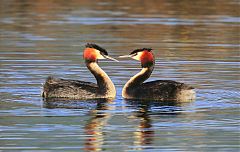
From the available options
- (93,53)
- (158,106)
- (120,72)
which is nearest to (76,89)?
(93,53)

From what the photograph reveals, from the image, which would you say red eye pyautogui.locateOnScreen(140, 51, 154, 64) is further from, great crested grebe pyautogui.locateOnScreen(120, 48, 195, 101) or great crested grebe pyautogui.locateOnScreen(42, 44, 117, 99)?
great crested grebe pyautogui.locateOnScreen(42, 44, 117, 99)

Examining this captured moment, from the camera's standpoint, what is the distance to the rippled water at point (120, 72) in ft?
40.6

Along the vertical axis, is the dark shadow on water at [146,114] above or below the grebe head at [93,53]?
below

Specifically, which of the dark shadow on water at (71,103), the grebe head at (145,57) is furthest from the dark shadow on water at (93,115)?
the grebe head at (145,57)

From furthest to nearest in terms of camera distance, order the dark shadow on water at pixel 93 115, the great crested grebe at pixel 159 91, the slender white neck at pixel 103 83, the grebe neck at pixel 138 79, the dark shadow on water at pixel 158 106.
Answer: the grebe neck at pixel 138 79 < the slender white neck at pixel 103 83 < the great crested grebe at pixel 159 91 < the dark shadow on water at pixel 158 106 < the dark shadow on water at pixel 93 115

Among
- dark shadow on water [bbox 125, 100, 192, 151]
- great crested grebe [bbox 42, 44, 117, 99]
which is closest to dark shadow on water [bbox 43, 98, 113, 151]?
great crested grebe [bbox 42, 44, 117, 99]

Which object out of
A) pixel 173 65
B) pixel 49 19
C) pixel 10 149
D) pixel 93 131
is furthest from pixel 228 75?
pixel 49 19

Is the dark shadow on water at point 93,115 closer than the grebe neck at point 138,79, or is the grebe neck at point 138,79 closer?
the dark shadow on water at point 93,115

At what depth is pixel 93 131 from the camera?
12.8 meters

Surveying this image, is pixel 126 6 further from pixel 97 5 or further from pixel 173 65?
pixel 173 65

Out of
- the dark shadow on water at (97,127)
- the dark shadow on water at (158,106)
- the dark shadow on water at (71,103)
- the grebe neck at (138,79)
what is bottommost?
the dark shadow on water at (97,127)

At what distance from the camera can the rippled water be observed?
1238cm

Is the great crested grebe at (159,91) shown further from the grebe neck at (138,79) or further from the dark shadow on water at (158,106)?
the dark shadow on water at (158,106)

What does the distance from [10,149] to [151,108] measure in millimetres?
3564
